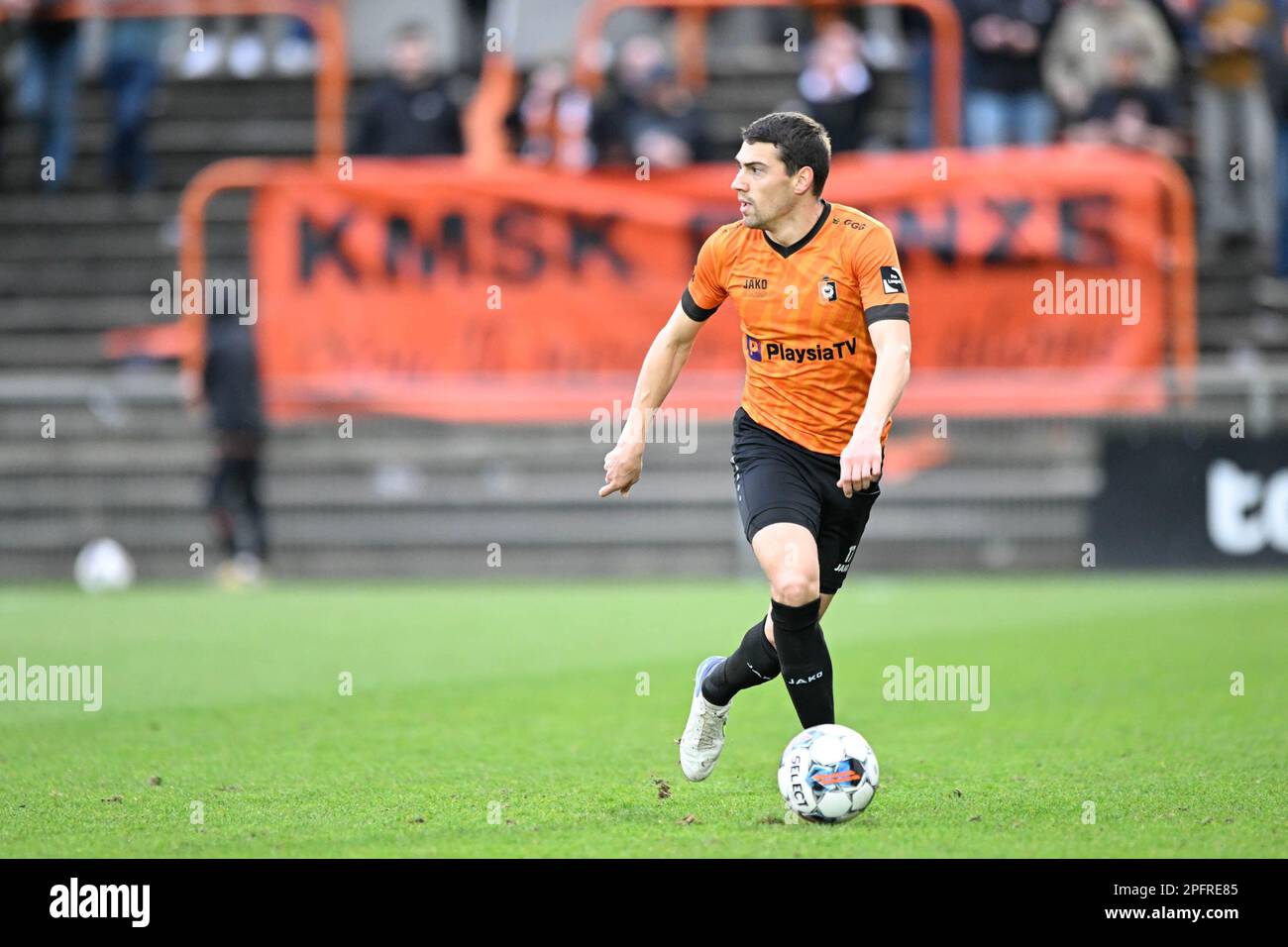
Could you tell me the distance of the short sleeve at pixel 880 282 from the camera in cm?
705

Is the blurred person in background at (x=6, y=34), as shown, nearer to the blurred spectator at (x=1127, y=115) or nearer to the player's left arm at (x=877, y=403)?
the blurred spectator at (x=1127, y=115)

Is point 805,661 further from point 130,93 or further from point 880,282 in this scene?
point 130,93

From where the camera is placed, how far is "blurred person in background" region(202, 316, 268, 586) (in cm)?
1773

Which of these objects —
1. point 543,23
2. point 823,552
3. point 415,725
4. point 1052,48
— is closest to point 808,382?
point 823,552

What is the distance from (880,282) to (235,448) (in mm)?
11509

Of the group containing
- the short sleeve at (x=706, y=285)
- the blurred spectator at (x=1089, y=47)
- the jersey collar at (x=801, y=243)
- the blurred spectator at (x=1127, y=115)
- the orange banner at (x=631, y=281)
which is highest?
the blurred spectator at (x=1089, y=47)

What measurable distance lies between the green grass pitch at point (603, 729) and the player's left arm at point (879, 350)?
1180mm

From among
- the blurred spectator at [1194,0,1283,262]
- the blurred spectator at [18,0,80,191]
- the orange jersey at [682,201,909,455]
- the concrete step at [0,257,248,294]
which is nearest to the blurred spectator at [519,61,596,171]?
the concrete step at [0,257,248,294]

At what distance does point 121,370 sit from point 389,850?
1501 cm

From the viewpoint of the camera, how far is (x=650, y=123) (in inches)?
753

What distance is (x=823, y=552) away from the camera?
24.4 ft

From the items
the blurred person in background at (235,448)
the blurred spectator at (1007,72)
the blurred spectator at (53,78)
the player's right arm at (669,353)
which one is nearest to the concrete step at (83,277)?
the blurred spectator at (53,78)

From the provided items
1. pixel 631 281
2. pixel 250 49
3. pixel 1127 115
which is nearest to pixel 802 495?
pixel 631 281
